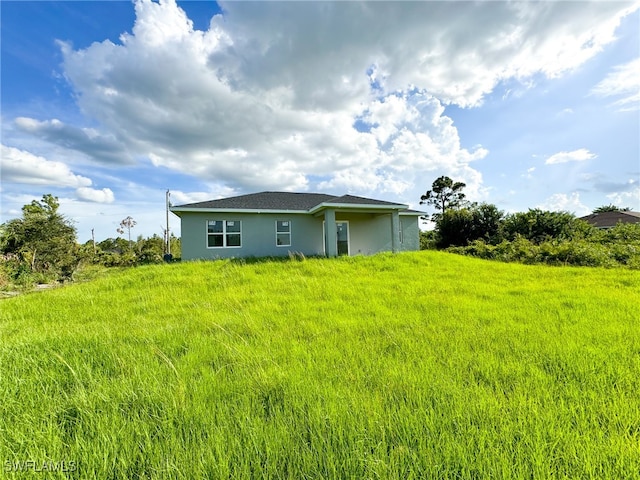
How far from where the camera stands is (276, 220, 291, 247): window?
14.9 metres

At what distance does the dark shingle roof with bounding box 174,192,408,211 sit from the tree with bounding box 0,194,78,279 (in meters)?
8.27

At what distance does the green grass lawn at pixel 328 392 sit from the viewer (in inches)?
67.0

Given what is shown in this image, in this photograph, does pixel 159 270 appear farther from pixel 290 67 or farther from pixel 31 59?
pixel 290 67

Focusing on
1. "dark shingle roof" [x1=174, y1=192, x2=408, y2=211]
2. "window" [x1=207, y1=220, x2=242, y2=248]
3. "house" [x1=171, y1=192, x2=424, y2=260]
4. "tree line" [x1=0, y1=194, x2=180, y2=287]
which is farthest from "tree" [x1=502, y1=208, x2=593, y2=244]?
"tree line" [x1=0, y1=194, x2=180, y2=287]

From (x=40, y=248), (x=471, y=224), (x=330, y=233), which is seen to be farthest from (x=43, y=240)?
(x=471, y=224)

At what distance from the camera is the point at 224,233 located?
1398cm

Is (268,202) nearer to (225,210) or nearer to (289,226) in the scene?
(289,226)

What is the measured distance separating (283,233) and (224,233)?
3260 millimetres

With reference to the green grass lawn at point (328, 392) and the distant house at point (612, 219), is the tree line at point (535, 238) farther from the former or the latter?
the distant house at point (612, 219)

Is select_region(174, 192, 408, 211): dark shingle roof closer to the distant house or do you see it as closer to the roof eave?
the roof eave

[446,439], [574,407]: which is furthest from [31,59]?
[574,407]

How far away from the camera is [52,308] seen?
6281 mm

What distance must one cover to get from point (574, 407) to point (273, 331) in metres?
→ 3.53

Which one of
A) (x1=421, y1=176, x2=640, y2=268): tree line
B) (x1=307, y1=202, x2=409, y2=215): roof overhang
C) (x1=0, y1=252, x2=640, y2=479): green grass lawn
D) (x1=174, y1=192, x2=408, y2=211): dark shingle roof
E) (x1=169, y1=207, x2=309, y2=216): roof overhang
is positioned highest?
(x1=174, y1=192, x2=408, y2=211): dark shingle roof
